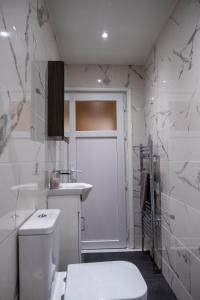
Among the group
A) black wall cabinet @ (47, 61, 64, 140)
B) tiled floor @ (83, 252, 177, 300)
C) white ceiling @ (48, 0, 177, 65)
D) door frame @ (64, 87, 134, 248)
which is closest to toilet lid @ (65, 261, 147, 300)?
tiled floor @ (83, 252, 177, 300)

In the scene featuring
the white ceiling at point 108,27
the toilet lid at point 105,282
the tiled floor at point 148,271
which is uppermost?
the white ceiling at point 108,27

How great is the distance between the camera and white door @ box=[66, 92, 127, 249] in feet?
10.4

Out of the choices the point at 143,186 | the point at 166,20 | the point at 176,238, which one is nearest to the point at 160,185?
the point at 143,186

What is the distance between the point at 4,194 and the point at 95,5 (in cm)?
181

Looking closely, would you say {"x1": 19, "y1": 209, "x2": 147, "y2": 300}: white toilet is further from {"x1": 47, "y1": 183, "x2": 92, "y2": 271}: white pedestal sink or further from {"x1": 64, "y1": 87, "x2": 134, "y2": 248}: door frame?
{"x1": 64, "y1": 87, "x2": 134, "y2": 248}: door frame

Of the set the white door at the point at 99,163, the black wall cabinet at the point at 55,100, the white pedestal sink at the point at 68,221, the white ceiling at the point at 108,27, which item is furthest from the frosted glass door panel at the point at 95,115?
the white pedestal sink at the point at 68,221

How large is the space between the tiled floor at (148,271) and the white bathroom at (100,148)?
0.01 metres

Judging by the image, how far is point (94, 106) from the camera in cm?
327

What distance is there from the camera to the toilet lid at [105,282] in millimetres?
1120

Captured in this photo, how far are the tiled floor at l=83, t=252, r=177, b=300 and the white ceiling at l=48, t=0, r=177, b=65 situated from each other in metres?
2.57

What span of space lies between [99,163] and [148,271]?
57.0 inches

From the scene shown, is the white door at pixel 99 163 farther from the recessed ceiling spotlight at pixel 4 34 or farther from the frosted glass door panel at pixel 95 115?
the recessed ceiling spotlight at pixel 4 34

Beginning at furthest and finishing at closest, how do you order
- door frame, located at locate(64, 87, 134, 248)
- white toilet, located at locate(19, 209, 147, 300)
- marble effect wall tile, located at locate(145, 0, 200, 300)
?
1. door frame, located at locate(64, 87, 134, 248)
2. marble effect wall tile, located at locate(145, 0, 200, 300)
3. white toilet, located at locate(19, 209, 147, 300)

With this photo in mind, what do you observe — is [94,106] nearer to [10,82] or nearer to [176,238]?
[176,238]
